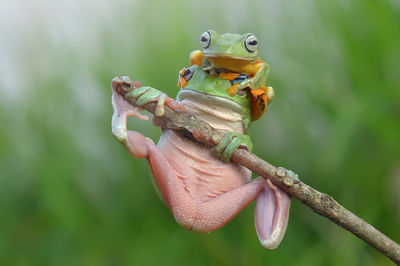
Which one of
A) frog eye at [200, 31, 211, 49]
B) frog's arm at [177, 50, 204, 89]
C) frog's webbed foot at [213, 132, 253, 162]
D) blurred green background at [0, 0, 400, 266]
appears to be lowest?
blurred green background at [0, 0, 400, 266]

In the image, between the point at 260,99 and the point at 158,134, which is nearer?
the point at 260,99

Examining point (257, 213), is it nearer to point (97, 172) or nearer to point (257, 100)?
point (257, 100)

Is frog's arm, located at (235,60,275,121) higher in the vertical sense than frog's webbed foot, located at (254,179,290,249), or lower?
higher

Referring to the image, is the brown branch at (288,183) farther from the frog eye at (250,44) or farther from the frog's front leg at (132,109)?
the frog eye at (250,44)

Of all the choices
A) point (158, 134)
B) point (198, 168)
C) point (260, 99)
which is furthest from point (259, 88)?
point (158, 134)

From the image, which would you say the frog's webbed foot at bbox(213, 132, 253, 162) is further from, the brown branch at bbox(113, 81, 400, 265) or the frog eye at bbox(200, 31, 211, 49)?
the frog eye at bbox(200, 31, 211, 49)

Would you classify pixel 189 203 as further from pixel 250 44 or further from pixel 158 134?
pixel 158 134

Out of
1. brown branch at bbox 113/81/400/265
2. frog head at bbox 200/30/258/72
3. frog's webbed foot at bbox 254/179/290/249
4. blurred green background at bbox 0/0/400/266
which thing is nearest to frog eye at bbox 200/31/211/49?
frog head at bbox 200/30/258/72

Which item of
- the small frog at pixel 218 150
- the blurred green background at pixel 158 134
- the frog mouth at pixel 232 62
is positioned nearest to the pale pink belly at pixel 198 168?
the small frog at pixel 218 150
